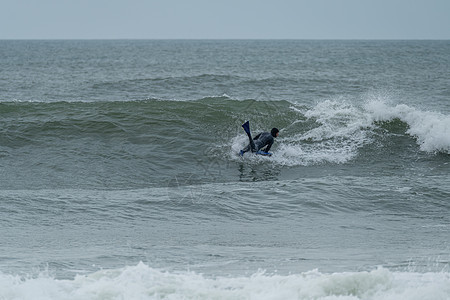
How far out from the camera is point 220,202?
10.7m

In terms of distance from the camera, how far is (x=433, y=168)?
1442 cm

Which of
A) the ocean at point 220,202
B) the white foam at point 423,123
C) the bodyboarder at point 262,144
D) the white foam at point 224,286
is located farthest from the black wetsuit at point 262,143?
the white foam at point 224,286

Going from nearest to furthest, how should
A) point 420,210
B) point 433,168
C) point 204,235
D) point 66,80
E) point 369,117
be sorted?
point 204,235 < point 420,210 < point 433,168 < point 369,117 < point 66,80

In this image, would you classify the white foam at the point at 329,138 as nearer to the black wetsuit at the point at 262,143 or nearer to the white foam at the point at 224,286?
the black wetsuit at the point at 262,143

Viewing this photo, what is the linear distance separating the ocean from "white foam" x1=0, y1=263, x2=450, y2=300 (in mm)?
19

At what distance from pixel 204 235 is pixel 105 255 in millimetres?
1894

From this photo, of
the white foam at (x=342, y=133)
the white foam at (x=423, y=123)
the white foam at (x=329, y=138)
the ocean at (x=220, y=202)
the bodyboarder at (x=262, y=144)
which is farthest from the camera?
the white foam at (x=423, y=123)

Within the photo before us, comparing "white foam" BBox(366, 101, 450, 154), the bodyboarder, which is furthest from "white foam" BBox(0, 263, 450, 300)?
"white foam" BBox(366, 101, 450, 154)

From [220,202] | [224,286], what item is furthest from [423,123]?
[224,286]

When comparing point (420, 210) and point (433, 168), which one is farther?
point (433, 168)

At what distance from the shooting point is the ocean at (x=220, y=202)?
5867 millimetres

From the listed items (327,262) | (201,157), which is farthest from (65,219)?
(201,157)

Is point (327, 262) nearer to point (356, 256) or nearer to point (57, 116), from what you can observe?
point (356, 256)

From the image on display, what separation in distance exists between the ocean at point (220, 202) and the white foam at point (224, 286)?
0.02 m
